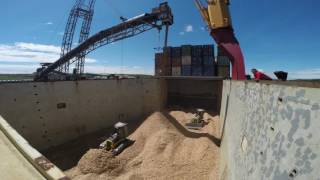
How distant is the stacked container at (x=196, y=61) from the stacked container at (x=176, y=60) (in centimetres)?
162

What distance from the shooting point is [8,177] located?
238cm

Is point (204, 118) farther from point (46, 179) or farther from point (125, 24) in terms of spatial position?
point (46, 179)

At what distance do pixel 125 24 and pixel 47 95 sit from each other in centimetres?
1095

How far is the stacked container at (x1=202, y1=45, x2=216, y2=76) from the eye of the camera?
20281mm

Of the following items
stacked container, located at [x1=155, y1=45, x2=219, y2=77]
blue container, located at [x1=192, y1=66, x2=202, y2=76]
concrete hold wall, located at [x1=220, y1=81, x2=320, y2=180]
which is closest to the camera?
concrete hold wall, located at [x1=220, y1=81, x2=320, y2=180]

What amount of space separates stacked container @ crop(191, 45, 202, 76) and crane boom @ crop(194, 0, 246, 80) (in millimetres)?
7960

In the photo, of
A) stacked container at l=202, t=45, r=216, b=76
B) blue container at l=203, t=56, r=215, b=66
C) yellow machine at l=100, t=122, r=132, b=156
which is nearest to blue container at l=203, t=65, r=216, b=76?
stacked container at l=202, t=45, r=216, b=76

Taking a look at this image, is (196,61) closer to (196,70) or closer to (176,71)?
(196,70)

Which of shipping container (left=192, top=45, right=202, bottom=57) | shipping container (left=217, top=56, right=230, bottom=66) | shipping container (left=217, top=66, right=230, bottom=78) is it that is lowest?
shipping container (left=217, top=66, right=230, bottom=78)

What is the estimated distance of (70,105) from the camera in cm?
1400

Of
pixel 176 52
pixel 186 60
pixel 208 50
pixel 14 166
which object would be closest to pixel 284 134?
pixel 14 166

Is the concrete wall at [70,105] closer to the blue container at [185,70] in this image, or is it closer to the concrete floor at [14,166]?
the blue container at [185,70]

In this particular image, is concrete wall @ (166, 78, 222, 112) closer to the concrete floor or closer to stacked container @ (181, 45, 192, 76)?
stacked container @ (181, 45, 192, 76)

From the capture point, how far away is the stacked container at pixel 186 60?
21.4 m
